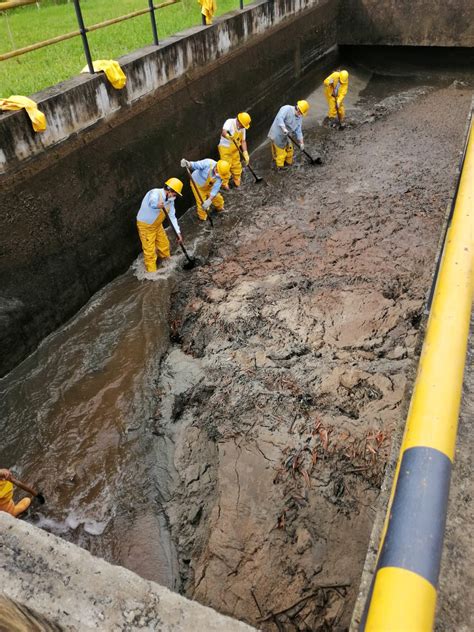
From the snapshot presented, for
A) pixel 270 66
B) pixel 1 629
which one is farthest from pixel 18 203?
pixel 270 66

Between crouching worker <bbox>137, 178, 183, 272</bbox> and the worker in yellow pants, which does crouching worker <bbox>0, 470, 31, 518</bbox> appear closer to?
crouching worker <bbox>137, 178, 183, 272</bbox>

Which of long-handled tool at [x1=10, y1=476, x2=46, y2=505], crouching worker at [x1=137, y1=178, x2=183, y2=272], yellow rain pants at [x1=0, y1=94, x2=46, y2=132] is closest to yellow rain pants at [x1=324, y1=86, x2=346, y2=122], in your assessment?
crouching worker at [x1=137, y1=178, x2=183, y2=272]

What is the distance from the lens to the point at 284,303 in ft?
20.8

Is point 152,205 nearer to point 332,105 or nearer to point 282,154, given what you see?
point 282,154

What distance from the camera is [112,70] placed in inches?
267

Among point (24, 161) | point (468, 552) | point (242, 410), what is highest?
point (24, 161)

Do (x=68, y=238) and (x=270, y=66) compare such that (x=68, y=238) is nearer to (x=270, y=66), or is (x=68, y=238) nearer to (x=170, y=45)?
(x=170, y=45)

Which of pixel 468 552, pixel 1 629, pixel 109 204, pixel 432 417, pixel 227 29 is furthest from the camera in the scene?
pixel 227 29

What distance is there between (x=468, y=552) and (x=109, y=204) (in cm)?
667

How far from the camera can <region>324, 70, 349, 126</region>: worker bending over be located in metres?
11.6

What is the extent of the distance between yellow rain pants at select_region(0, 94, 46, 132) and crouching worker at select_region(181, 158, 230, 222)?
2.90 meters

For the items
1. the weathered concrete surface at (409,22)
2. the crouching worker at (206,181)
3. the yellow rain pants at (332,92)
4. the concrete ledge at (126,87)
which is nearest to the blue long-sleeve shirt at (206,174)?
the crouching worker at (206,181)

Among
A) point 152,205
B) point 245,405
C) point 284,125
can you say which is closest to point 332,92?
point 284,125

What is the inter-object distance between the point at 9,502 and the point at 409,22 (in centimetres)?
1645
